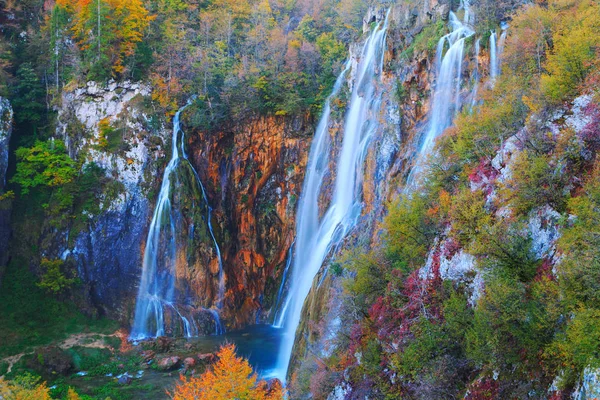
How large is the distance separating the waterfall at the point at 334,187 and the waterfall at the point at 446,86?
4.02m

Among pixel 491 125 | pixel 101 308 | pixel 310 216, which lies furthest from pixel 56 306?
pixel 491 125

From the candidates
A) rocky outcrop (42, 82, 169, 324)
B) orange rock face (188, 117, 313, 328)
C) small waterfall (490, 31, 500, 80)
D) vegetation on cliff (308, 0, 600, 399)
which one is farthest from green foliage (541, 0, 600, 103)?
rocky outcrop (42, 82, 169, 324)

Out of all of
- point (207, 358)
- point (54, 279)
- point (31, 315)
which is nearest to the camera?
point (207, 358)

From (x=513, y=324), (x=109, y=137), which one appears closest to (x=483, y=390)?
(x=513, y=324)

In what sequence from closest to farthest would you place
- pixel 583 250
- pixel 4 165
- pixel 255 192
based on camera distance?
pixel 583 250, pixel 4 165, pixel 255 192

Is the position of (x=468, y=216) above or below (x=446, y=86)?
below

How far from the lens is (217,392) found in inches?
439

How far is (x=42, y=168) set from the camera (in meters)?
26.8

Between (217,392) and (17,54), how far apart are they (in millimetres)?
30077

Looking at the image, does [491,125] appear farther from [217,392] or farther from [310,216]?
[310,216]

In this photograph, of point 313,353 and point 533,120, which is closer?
point 533,120

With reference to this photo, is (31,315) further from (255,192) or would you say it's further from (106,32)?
(106,32)

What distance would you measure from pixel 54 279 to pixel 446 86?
2458 centimetres

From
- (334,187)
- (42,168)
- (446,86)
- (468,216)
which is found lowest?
(468,216)
